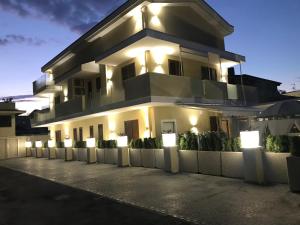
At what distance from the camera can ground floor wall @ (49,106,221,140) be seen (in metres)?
18.7

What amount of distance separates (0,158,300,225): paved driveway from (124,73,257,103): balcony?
5434mm

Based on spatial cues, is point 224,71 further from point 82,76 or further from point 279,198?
point 279,198

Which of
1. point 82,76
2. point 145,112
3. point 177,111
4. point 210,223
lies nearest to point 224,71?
point 177,111

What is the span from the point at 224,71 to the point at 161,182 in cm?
1591

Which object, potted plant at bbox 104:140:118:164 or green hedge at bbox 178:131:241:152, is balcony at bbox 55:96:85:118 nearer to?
potted plant at bbox 104:140:118:164

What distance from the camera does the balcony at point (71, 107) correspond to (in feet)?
79.8

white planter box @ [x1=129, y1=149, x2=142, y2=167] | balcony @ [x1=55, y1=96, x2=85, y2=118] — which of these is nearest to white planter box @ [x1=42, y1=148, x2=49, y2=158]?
balcony @ [x1=55, y1=96, x2=85, y2=118]

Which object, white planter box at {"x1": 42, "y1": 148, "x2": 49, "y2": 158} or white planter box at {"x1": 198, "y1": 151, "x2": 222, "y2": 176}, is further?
white planter box at {"x1": 42, "y1": 148, "x2": 49, "y2": 158}

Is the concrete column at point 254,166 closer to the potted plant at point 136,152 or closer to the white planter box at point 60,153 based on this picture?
the potted plant at point 136,152

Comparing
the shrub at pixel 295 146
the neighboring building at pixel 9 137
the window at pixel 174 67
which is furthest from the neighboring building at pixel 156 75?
the neighboring building at pixel 9 137

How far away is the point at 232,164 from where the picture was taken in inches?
445

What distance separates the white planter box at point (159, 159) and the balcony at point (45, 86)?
1867cm

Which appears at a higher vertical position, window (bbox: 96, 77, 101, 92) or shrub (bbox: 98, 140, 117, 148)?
window (bbox: 96, 77, 101, 92)

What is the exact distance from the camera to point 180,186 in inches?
415
